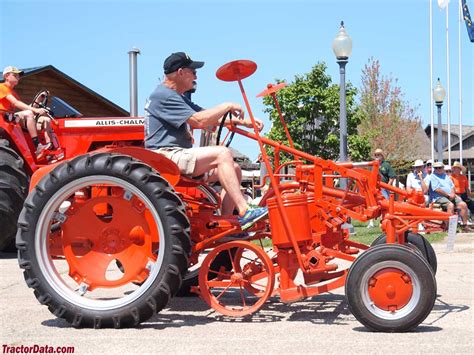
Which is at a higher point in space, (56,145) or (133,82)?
(133,82)

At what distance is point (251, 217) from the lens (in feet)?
18.8

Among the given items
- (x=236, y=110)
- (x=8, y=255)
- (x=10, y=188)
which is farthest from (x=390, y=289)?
(x=8, y=255)

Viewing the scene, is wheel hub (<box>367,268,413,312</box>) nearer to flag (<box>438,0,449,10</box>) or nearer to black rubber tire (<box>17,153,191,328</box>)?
black rubber tire (<box>17,153,191,328</box>)

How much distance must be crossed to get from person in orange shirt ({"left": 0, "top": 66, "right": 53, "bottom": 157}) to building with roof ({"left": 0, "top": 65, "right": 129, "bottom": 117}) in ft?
30.0

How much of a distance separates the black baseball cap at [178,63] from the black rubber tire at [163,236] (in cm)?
107

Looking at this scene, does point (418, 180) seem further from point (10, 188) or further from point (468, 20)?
point (468, 20)

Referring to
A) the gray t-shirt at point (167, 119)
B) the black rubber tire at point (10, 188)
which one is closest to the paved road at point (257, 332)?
the gray t-shirt at point (167, 119)

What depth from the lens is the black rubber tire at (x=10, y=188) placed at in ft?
33.5

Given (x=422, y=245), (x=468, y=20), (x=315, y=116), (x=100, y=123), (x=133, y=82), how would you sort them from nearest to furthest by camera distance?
1. (x=422, y=245)
2. (x=100, y=123)
3. (x=133, y=82)
4. (x=315, y=116)
5. (x=468, y=20)

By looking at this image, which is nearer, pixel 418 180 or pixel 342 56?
pixel 342 56

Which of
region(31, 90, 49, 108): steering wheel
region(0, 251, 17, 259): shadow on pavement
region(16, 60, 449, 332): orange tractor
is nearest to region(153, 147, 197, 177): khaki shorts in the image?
region(16, 60, 449, 332): orange tractor

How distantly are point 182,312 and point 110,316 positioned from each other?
94cm

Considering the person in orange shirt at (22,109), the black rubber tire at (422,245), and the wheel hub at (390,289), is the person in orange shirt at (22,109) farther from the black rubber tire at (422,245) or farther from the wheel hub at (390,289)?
the wheel hub at (390,289)

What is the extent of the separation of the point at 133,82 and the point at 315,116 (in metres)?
17.6
